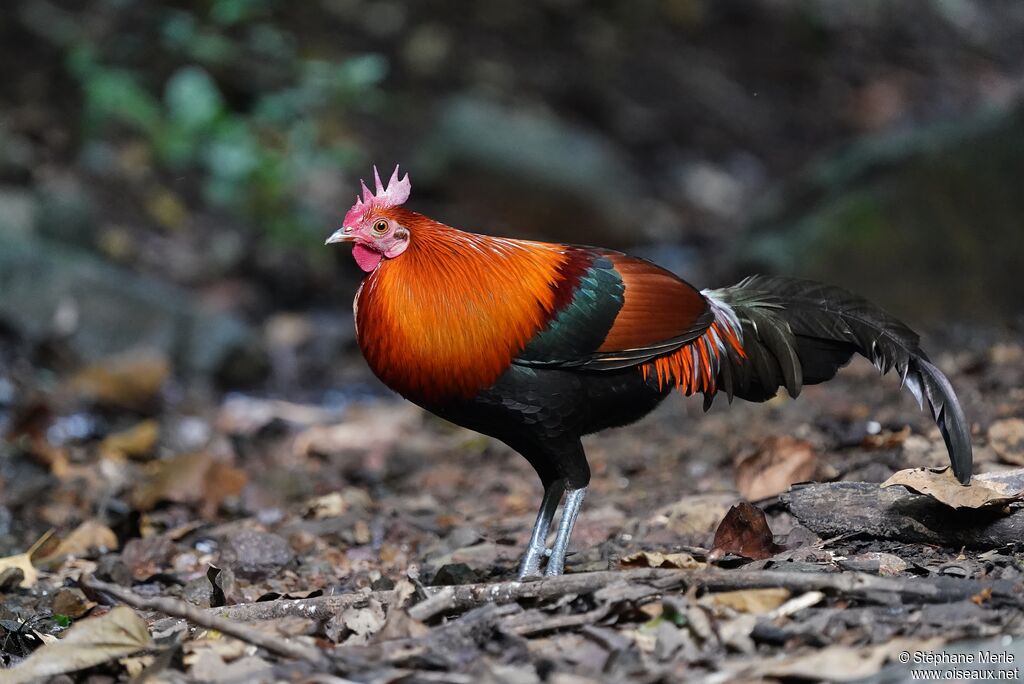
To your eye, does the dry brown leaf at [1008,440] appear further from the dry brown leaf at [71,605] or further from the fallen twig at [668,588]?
the dry brown leaf at [71,605]

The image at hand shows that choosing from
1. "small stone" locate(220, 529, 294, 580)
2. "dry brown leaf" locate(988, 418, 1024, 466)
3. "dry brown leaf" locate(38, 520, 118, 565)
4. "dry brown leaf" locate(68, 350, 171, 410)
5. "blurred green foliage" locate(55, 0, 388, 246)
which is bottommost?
"dry brown leaf" locate(38, 520, 118, 565)

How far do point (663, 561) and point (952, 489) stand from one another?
1010mm

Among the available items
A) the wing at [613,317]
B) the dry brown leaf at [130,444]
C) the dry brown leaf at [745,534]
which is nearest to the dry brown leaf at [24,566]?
the dry brown leaf at [130,444]

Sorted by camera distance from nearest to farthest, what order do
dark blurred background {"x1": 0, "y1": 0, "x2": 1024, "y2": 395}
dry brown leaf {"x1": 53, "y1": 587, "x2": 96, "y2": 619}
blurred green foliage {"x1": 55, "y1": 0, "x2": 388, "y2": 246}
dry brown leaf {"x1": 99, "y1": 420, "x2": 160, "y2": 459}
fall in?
dry brown leaf {"x1": 53, "y1": 587, "x2": 96, "y2": 619} < dry brown leaf {"x1": 99, "y1": 420, "x2": 160, "y2": 459} < dark blurred background {"x1": 0, "y1": 0, "x2": 1024, "y2": 395} < blurred green foliage {"x1": 55, "y1": 0, "x2": 388, "y2": 246}

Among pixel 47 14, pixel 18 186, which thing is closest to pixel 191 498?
pixel 18 186

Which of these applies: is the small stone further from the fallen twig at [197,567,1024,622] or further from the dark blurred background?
the dark blurred background

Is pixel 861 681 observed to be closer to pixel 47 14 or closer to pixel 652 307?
pixel 652 307

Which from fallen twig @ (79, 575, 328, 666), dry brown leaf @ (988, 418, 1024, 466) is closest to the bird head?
fallen twig @ (79, 575, 328, 666)

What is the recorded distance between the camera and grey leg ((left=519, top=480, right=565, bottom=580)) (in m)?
4.44

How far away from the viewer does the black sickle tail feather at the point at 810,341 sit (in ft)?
13.6

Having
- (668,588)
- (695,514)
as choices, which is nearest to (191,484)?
(695,514)

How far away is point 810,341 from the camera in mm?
4430

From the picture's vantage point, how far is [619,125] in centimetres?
1503

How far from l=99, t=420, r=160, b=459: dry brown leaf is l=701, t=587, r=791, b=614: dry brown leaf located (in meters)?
4.75
